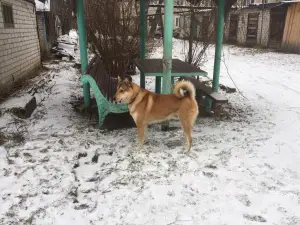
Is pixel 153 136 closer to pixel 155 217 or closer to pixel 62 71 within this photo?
pixel 155 217

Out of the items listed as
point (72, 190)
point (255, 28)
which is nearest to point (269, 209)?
point (72, 190)

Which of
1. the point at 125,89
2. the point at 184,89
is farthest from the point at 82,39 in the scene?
the point at 184,89

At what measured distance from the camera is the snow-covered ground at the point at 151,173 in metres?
2.69

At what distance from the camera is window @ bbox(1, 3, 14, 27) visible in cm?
736

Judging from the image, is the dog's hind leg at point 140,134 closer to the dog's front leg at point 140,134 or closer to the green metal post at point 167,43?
the dog's front leg at point 140,134

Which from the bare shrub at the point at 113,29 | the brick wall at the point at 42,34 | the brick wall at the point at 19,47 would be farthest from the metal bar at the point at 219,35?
the brick wall at the point at 42,34

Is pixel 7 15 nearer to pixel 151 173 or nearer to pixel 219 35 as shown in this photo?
pixel 219 35

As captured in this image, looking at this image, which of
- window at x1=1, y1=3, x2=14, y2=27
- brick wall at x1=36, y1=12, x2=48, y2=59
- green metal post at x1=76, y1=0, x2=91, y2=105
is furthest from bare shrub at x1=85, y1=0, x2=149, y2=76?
brick wall at x1=36, y1=12, x2=48, y2=59

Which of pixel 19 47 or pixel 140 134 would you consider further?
pixel 19 47

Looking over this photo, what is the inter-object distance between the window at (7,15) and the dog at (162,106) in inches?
216

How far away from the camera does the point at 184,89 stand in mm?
4012

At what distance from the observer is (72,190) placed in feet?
10.0

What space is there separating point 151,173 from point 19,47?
7.33 metres

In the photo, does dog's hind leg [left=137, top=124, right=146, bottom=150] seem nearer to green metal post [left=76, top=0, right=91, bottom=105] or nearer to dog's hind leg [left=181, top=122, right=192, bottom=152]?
dog's hind leg [left=181, top=122, right=192, bottom=152]
